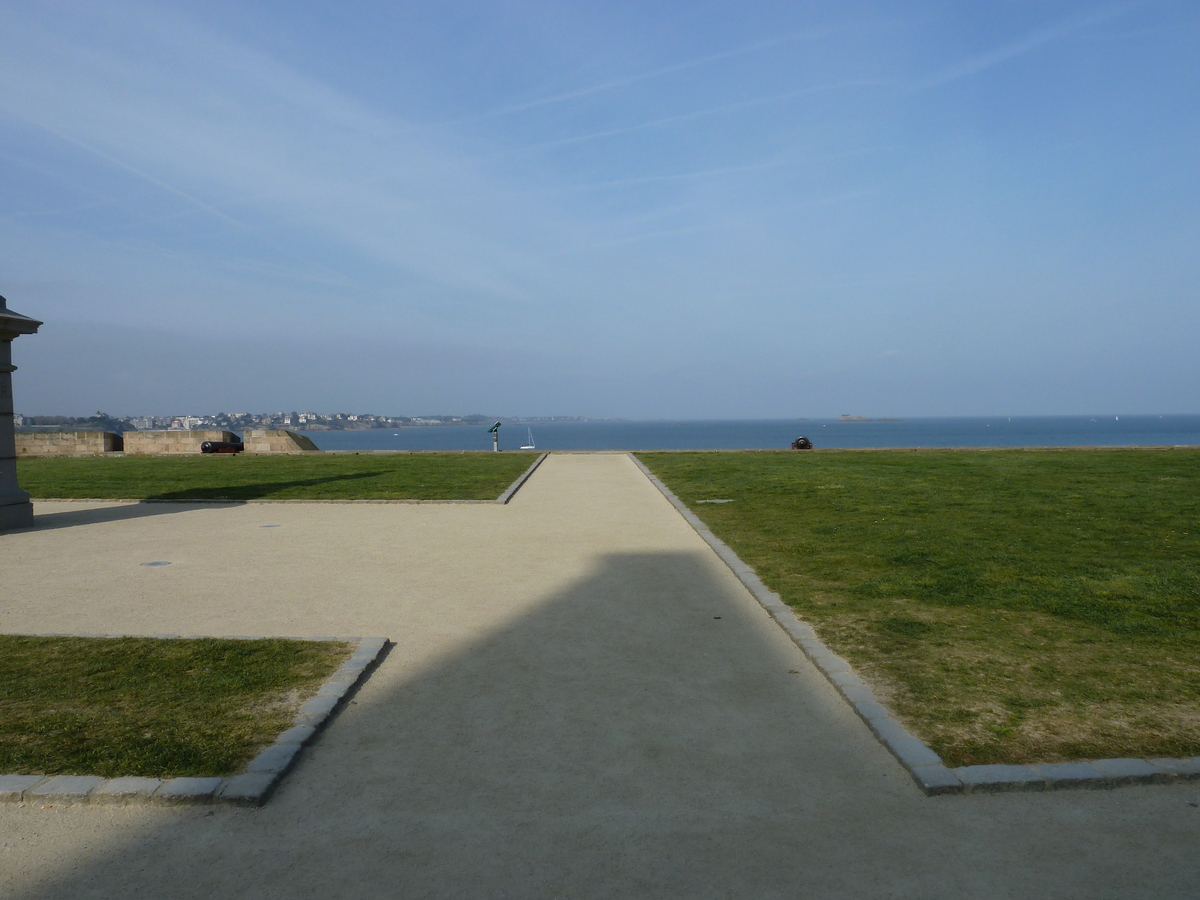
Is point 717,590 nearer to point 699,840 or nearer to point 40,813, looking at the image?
point 699,840

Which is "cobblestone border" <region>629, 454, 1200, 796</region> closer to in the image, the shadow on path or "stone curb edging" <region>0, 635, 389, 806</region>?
the shadow on path

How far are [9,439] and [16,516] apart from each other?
1191 mm

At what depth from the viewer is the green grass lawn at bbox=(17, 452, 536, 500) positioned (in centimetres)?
1641

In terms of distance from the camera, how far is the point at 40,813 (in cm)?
347

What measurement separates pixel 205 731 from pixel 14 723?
111cm

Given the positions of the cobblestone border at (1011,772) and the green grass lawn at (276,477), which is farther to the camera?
the green grass lawn at (276,477)

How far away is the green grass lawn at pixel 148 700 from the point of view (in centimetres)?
390

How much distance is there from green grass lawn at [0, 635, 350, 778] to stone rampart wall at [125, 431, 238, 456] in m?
31.6

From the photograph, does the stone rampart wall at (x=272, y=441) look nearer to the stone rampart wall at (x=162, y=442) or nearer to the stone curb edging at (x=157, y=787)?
the stone rampart wall at (x=162, y=442)

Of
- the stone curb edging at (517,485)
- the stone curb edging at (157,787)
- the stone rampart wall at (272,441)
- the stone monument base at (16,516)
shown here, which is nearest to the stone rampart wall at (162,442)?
the stone rampart wall at (272,441)

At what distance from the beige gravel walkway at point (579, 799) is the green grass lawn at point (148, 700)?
0.36 meters

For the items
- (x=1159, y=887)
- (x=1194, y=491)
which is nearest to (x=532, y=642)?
(x=1159, y=887)

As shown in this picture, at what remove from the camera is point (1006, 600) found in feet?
22.6

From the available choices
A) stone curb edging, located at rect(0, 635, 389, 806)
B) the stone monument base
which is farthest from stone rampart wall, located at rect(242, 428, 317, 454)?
stone curb edging, located at rect(0, 635, 389, 806)
